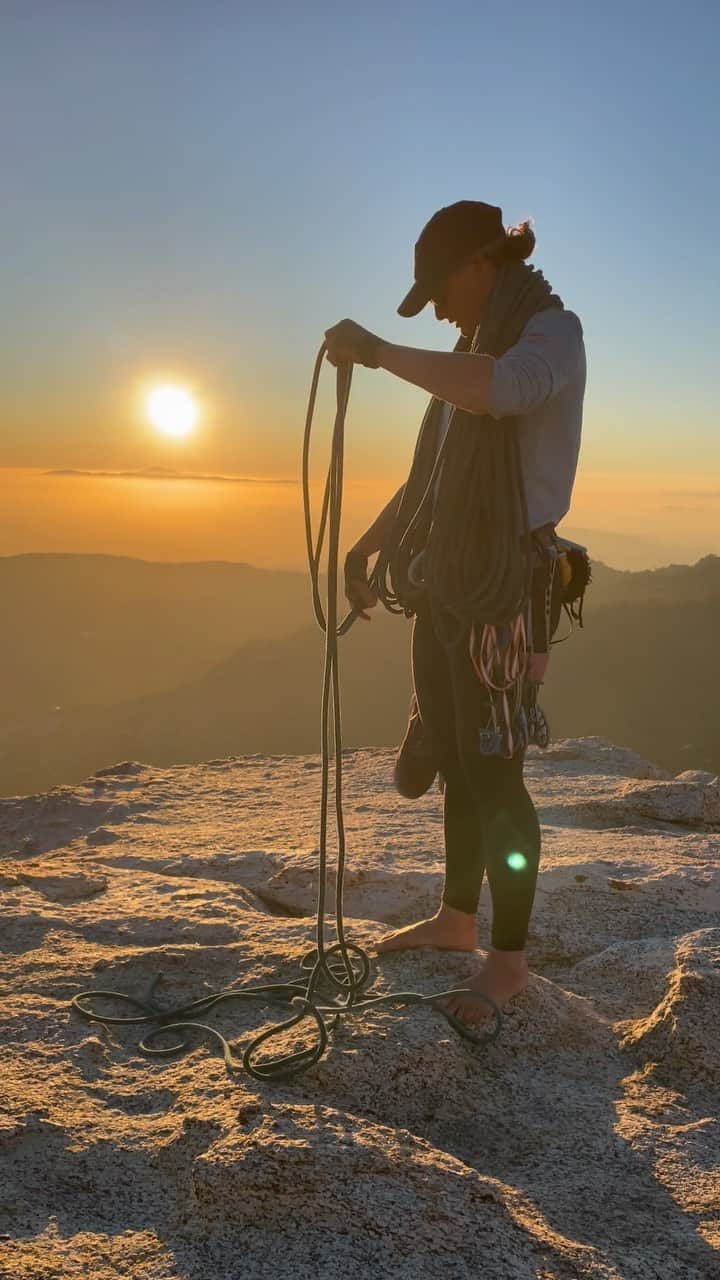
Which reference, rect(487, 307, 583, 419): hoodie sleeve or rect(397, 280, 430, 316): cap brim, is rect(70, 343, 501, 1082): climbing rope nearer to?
rect(397, 280, 430, 316): cap brim

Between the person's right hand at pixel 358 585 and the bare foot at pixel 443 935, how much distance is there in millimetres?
850

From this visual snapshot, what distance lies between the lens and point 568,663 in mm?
26484

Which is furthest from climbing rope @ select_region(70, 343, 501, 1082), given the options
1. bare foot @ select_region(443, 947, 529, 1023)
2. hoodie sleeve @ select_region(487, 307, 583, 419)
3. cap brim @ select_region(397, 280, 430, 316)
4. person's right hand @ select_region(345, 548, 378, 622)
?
hoodie sleeve @ select_region(487, 307, 583, 419)

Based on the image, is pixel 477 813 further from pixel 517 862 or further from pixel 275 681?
pixel 275 681

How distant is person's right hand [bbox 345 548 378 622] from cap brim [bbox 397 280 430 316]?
695mm

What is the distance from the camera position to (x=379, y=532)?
8.80 ft

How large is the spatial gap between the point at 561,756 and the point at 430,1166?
15.3 ft

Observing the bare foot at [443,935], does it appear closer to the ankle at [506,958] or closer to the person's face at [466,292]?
the ankle at [506,958]

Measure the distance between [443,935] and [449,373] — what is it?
59.1 inches

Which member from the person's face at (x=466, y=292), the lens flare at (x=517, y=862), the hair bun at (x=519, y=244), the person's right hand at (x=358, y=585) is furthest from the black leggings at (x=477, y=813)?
the hair bun at (x=519, y=244)

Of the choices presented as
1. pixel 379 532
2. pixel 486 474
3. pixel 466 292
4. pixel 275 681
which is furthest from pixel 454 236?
pixel 275 681

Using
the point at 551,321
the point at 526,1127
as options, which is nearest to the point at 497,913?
the point at 526,1127

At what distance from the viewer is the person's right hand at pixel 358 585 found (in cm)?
269

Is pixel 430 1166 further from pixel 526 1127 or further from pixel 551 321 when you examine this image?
pixel 551 321
